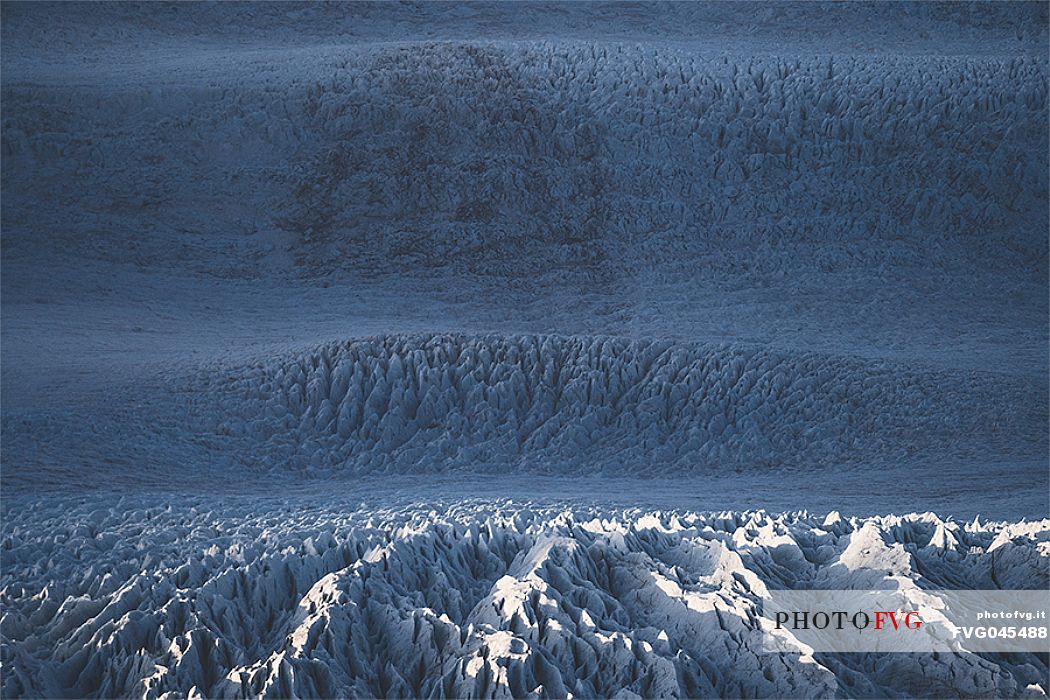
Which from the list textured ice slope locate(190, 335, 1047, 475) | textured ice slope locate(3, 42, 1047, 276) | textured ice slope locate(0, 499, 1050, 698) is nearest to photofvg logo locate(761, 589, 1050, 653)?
textured ice slope locate(0, 499, 1050, 698)

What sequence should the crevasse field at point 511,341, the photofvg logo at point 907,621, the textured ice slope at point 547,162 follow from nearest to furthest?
the photofvg logo at point 907,621
the crevasse field at point 511,341
the textured ice slope at point 547,162

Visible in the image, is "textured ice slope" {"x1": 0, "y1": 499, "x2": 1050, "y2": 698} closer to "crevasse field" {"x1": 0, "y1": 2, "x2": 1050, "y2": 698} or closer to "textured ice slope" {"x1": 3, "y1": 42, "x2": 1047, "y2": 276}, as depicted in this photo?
"crevasse field" {"x1": 0, "y1": 2, "x2": 1050, "y2": 698}

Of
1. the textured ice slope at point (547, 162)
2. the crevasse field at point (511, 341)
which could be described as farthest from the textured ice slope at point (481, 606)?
the textured ice slope at point (547, 162)

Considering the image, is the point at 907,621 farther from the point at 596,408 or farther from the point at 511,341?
the point at 511,341

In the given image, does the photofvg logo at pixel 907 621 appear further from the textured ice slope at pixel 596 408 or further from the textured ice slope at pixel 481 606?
the textured ice slope at pixel 596 408

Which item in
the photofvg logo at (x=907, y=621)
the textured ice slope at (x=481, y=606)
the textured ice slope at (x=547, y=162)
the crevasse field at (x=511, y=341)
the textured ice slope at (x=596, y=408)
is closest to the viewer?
the textured ice slope at (x=481, y=606)

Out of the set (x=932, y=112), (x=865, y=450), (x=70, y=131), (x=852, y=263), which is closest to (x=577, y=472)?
(x=865, y=450)
